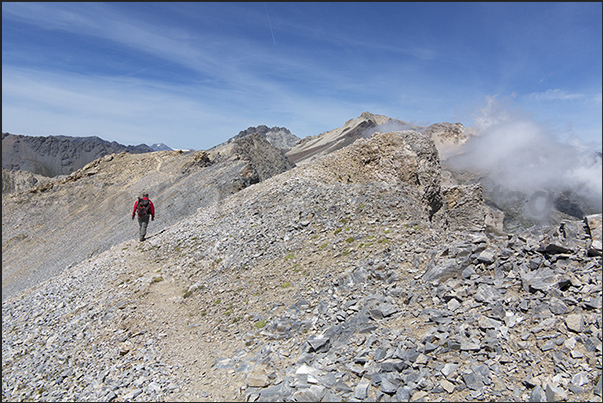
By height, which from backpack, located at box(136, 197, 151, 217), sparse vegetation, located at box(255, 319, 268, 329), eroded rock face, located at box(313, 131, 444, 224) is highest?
eroded rock face, located at box(313, 131, 444, 224)

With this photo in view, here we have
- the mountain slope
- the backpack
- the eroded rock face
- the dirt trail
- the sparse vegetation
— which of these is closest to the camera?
the dirt trail

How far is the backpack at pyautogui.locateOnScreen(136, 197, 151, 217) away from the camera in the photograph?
790 inches

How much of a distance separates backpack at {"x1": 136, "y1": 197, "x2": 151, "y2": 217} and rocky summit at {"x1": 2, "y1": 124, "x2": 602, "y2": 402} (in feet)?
8.31

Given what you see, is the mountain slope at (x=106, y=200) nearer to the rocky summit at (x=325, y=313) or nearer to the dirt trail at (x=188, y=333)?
the rocky summit at (x=325, y=313)

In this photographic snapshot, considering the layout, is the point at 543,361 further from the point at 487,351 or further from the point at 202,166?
the point at 202,166

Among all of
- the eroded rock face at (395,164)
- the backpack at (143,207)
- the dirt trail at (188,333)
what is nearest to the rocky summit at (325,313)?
the dirt trail at (188,333)

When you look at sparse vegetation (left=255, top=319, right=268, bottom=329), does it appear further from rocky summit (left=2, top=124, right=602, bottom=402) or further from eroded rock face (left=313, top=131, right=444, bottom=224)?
eroded rock face (left=313, top=131, right=444, bottom=224)

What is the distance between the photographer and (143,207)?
20.1 meters

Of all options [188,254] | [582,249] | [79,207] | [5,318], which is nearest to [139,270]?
[188,254]

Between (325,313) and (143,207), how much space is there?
581 inches

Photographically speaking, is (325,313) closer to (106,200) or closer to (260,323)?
(260,323)

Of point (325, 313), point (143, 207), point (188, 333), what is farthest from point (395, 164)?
point (143, 207)

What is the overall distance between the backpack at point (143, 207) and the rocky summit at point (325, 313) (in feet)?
8.31

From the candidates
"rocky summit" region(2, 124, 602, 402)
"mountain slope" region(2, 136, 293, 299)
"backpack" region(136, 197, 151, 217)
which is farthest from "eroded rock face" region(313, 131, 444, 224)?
"mountain slope" region(2, 136, 293, 299)
